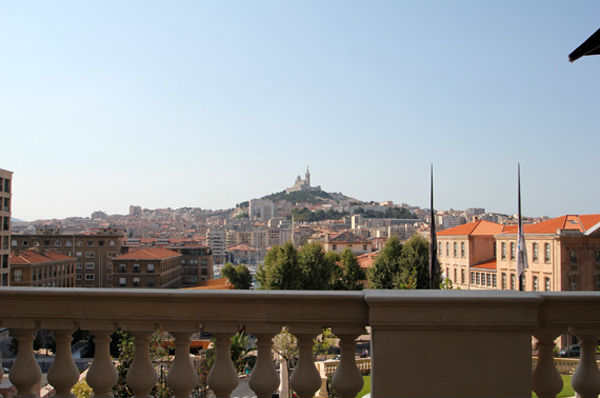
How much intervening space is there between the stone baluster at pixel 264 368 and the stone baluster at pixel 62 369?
3.10 ft

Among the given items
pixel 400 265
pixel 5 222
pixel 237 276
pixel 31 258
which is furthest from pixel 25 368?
pixel 237 276

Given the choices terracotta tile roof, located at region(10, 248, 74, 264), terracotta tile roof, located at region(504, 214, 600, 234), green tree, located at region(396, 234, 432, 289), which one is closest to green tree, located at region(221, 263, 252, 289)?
terracotta tile roof, located at region(10, 248, 74, 264)

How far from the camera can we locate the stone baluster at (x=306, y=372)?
2.58 metres

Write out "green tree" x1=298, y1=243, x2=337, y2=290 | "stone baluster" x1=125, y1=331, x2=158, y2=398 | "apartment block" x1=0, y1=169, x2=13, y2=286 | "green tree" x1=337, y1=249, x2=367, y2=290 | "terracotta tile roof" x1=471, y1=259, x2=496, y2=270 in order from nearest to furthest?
"stone baluster" x1=125, y1=331, x2=158, y2=398, "apartment block" x1=0, y1=169, x2=13, y2=286, "green tree" x1=298, y1=243, x2=337, y2=290, "terracotta tile roof" x1=471, y1=259, x2=496, y2=270, "green tree" x1=337, y1=249, x2=367, y2=290

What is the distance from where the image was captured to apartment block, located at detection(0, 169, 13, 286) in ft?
142

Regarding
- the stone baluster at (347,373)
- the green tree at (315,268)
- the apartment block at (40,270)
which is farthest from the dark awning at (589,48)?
the apartment block at (40,270)

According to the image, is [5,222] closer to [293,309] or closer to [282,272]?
[282,272]

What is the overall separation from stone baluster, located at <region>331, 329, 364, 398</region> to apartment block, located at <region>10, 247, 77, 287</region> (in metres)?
51.4

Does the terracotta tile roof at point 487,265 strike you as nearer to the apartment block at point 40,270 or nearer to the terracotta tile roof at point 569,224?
Answer: the terracotta tile roof at point 569,224

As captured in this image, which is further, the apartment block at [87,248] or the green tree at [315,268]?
the apartment block at [87,248]

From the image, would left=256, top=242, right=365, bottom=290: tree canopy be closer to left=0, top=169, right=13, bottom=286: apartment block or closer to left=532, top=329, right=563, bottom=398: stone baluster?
left=0, top=169, right=13, bottom=286: apartment block

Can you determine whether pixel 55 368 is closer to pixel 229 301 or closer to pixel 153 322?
pixel 153 322

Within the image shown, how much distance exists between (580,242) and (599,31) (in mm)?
40472

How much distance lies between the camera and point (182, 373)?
8.66 ft
